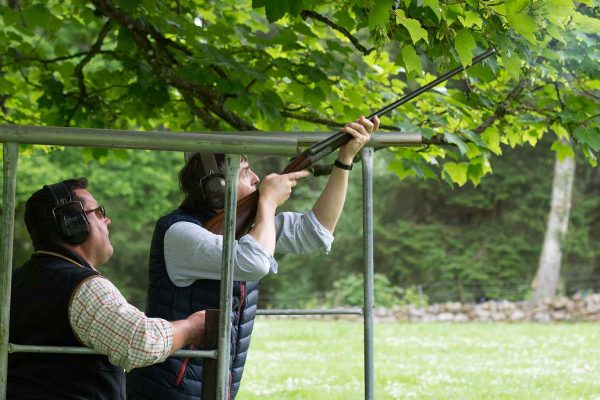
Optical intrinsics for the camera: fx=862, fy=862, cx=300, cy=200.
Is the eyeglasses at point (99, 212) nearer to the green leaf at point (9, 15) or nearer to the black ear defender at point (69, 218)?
the black ear defender at point (69, 218)

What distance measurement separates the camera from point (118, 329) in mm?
2174

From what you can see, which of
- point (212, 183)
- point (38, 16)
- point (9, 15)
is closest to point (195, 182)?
point (212, 183)

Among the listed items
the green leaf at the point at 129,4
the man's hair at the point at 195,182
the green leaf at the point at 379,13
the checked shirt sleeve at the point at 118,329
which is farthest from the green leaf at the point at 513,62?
the green leaf at the point at 129,4

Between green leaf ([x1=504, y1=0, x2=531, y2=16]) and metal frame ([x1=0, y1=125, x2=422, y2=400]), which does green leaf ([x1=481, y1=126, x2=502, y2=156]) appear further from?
metal frame ([x1=0, y1=125, x2=422, y2=400])

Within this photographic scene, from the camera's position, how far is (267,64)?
16.8ft

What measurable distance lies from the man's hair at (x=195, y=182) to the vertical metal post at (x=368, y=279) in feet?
2.03

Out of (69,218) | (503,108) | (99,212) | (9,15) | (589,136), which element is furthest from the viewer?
(9,15)

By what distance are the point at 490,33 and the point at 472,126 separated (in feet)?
5.98

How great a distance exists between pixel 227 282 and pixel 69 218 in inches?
23.9

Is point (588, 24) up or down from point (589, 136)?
up

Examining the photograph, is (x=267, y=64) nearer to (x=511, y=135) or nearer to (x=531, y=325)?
(x=511, y=135)

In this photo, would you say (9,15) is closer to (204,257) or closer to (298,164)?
(204,257)

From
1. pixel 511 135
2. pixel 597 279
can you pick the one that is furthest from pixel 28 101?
pixel 597 279

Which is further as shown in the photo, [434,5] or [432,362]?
[432,362]
